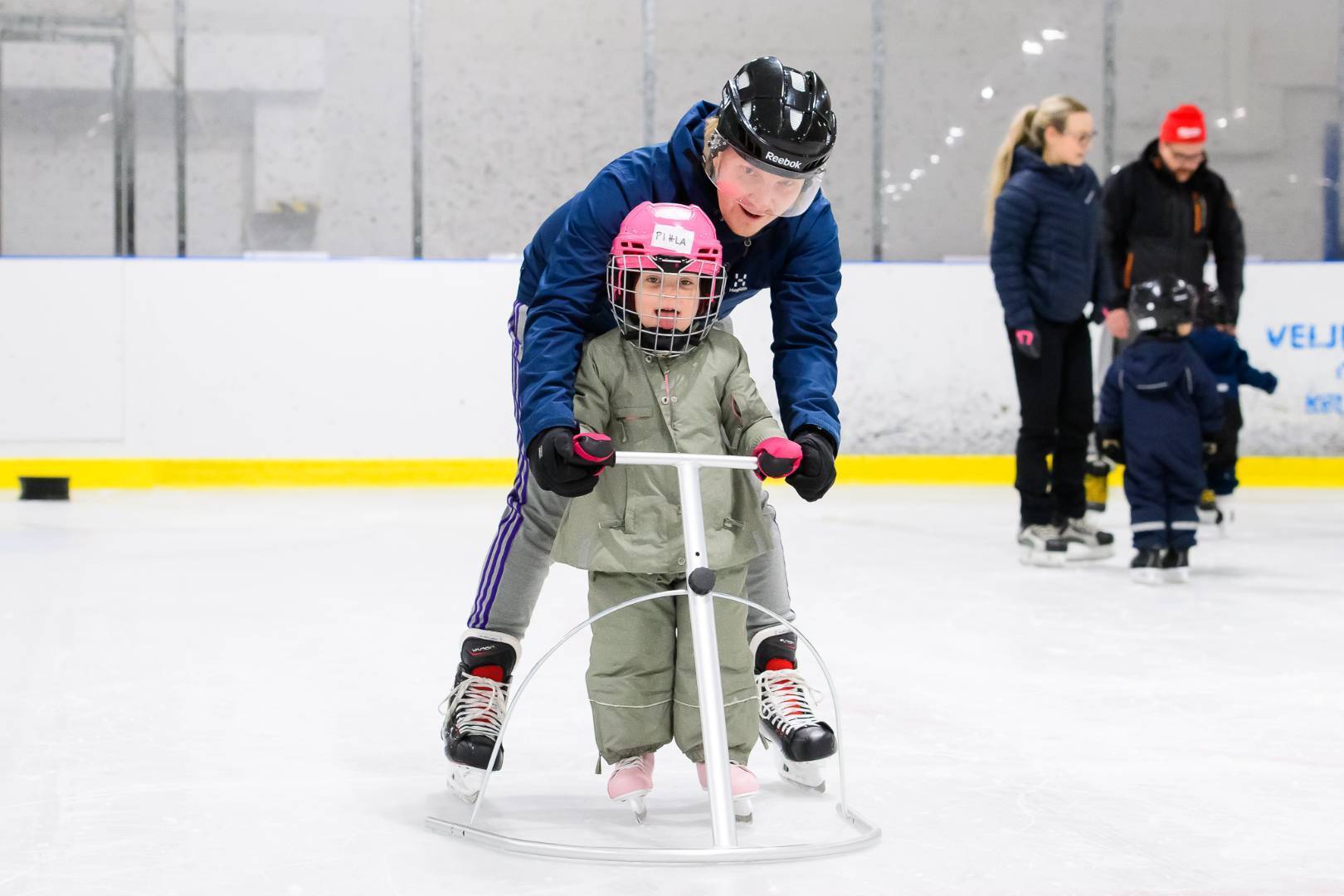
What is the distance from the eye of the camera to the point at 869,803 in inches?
77.5

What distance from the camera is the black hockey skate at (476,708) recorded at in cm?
194

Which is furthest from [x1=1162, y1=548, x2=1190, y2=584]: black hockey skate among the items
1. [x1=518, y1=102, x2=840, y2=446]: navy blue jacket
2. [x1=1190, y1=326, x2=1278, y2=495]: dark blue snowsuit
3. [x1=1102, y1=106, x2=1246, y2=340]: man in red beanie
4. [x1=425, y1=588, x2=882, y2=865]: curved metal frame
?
[x1=425, y1=588, x2=882, y2=865]: curved metal frame

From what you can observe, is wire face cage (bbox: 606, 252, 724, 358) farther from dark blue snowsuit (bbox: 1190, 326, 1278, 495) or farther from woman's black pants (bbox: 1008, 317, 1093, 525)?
dark blue snowsuit (bbox: 1190, 326, 1278, 495)

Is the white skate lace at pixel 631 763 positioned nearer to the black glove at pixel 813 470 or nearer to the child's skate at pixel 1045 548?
the black glove at pixel 813 470

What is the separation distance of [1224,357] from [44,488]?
5023 millimetres

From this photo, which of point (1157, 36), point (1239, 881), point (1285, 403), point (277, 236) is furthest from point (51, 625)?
point (1157, 36)

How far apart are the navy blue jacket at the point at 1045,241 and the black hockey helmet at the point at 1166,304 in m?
0.37

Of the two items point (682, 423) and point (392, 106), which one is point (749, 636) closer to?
point (682, 423)

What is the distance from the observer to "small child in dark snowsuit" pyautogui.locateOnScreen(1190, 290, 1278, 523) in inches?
215

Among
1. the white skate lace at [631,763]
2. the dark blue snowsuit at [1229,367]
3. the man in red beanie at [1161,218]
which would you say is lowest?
the white skate lace at [631,763]

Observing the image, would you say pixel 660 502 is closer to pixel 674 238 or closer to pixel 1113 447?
pixel 674 238

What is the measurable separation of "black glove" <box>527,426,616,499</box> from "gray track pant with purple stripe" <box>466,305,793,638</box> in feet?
1.06

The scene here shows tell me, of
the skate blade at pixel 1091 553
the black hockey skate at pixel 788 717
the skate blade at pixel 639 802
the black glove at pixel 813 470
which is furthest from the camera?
the skate blade at pixel 1091 553

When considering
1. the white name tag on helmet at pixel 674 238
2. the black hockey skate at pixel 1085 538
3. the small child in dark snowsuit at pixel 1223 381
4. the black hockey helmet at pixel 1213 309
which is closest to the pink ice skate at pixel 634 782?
the white name tag on helmet at pixel 674 238
